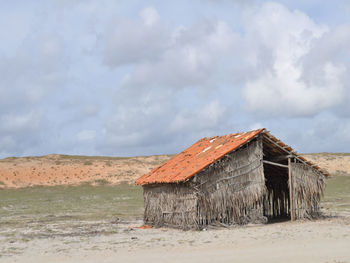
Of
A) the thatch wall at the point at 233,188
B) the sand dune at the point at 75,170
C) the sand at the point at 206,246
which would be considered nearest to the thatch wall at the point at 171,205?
the thatch wall at the point at 233,188

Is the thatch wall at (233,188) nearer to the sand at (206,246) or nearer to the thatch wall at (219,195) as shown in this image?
the thatch wall at (219,195)

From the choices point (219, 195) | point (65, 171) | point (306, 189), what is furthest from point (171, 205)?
point (65, 171)

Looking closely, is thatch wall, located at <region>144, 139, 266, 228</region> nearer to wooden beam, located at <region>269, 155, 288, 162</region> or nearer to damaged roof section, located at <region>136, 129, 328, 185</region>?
damaged roof section, located at <region>136, 129, 328, 185</region>

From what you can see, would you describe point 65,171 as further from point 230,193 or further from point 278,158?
point 230,193

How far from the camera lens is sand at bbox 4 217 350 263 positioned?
13.8m

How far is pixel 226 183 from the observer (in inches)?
811

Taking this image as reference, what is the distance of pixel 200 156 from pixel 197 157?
5.7 inches

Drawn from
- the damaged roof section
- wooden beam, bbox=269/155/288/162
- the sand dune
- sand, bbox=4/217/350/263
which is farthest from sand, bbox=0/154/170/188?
sand, bbox=4/217/350/263

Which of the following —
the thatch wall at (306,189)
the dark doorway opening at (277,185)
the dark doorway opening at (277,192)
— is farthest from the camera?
the dark doorway opening at (277,192)

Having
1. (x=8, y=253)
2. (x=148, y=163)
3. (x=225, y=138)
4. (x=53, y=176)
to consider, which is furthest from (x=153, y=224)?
(x=148, y=163)

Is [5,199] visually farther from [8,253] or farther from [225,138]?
[8,253]

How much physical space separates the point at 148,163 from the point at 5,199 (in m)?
26.0

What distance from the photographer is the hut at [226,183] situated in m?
20.0

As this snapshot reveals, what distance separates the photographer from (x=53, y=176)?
185ft
